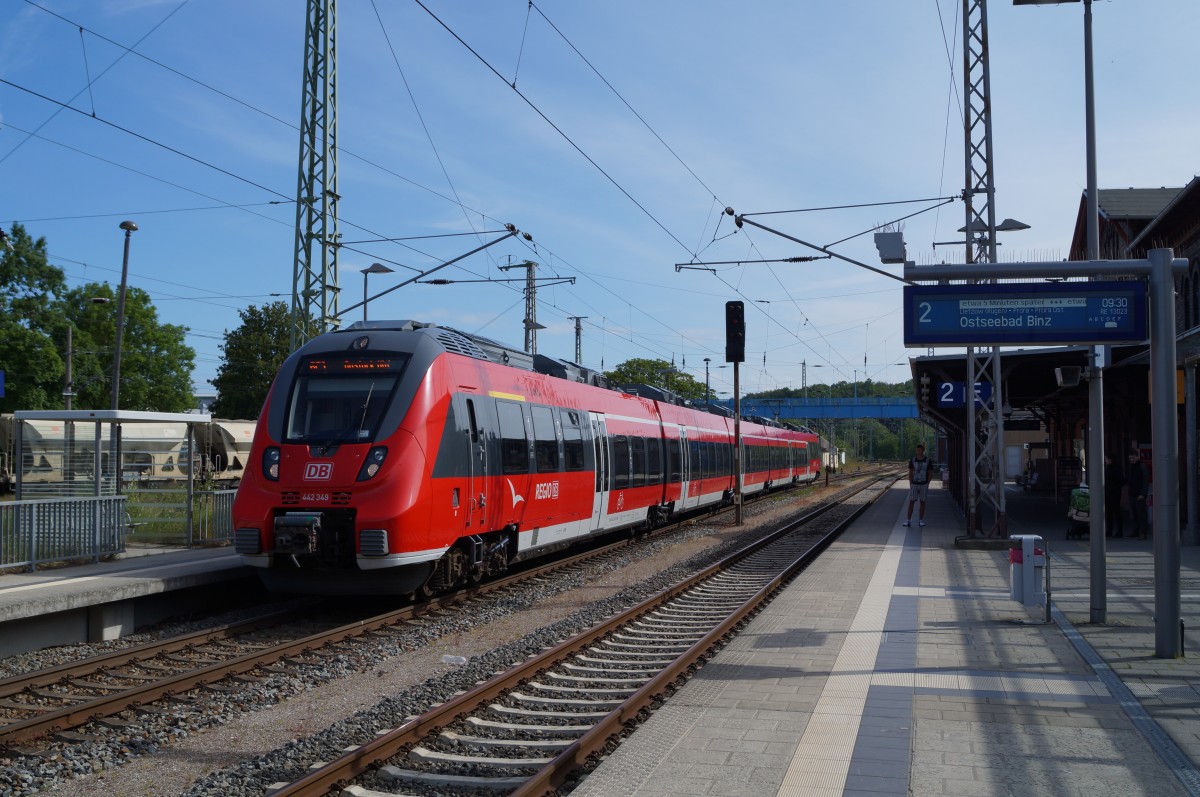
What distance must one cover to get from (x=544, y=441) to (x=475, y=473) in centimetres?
281

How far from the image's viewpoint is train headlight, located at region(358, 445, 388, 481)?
11000 millimetres

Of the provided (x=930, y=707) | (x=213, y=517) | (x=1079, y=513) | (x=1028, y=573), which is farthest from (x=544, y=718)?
(x=1079, y=513)

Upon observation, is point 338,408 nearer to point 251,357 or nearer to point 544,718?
point 544,718

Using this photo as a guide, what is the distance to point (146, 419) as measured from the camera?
14195 mm

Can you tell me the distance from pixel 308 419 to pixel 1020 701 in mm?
7872

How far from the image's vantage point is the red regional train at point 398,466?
10984mm

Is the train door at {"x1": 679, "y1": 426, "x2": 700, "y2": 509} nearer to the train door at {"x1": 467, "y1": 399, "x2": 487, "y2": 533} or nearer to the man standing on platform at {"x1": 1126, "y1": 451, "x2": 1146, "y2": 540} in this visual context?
the man standing on platform at {"x1": 1126, "y1": 451, "x2": 1146, "y2": 540}

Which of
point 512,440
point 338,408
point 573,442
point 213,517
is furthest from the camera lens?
point 573,442

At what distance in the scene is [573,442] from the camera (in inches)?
653

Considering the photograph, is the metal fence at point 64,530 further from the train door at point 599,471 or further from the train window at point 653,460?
the train window at point 653,460

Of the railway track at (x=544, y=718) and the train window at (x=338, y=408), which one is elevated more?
the train window at (x=338, y=408)

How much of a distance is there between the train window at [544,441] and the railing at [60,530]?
5.63m

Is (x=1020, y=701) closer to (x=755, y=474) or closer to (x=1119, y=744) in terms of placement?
(x=1119, y=744)

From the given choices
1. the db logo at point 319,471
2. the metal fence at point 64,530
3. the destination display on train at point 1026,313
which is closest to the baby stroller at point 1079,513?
the destination display on train at point 1026,313
